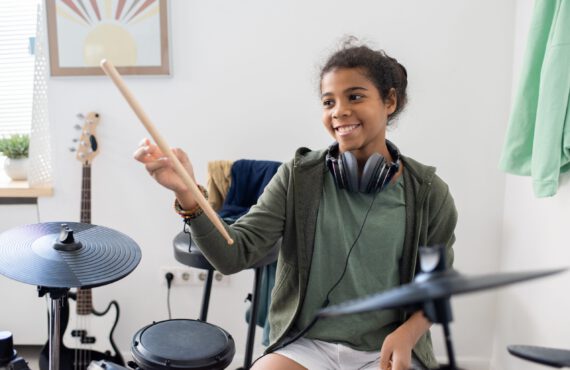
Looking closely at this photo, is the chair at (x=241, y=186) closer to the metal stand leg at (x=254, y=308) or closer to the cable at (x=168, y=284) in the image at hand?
the metal stand leg at (x=254, y=308)

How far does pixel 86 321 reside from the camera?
2105 millimetres

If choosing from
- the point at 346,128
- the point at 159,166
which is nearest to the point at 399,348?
the point at 346,128

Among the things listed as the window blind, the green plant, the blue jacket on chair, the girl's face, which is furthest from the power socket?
the girl's face

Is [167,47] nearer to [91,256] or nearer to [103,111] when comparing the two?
[103,111]

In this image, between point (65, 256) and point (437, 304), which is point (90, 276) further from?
point (437, 304)

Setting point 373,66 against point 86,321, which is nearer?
point 373,66

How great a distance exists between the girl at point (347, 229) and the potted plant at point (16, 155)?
5.13ft

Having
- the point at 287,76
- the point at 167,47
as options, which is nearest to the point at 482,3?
the point at 287,76

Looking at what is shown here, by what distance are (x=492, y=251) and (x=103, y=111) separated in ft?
5.72

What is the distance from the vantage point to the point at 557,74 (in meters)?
1.42

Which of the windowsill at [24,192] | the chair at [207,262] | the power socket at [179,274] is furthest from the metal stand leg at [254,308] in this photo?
the windowsill at [24,192]

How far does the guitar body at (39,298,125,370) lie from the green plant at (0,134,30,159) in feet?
2.38

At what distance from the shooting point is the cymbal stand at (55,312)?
1.28 m

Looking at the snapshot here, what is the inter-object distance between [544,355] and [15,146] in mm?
2268
